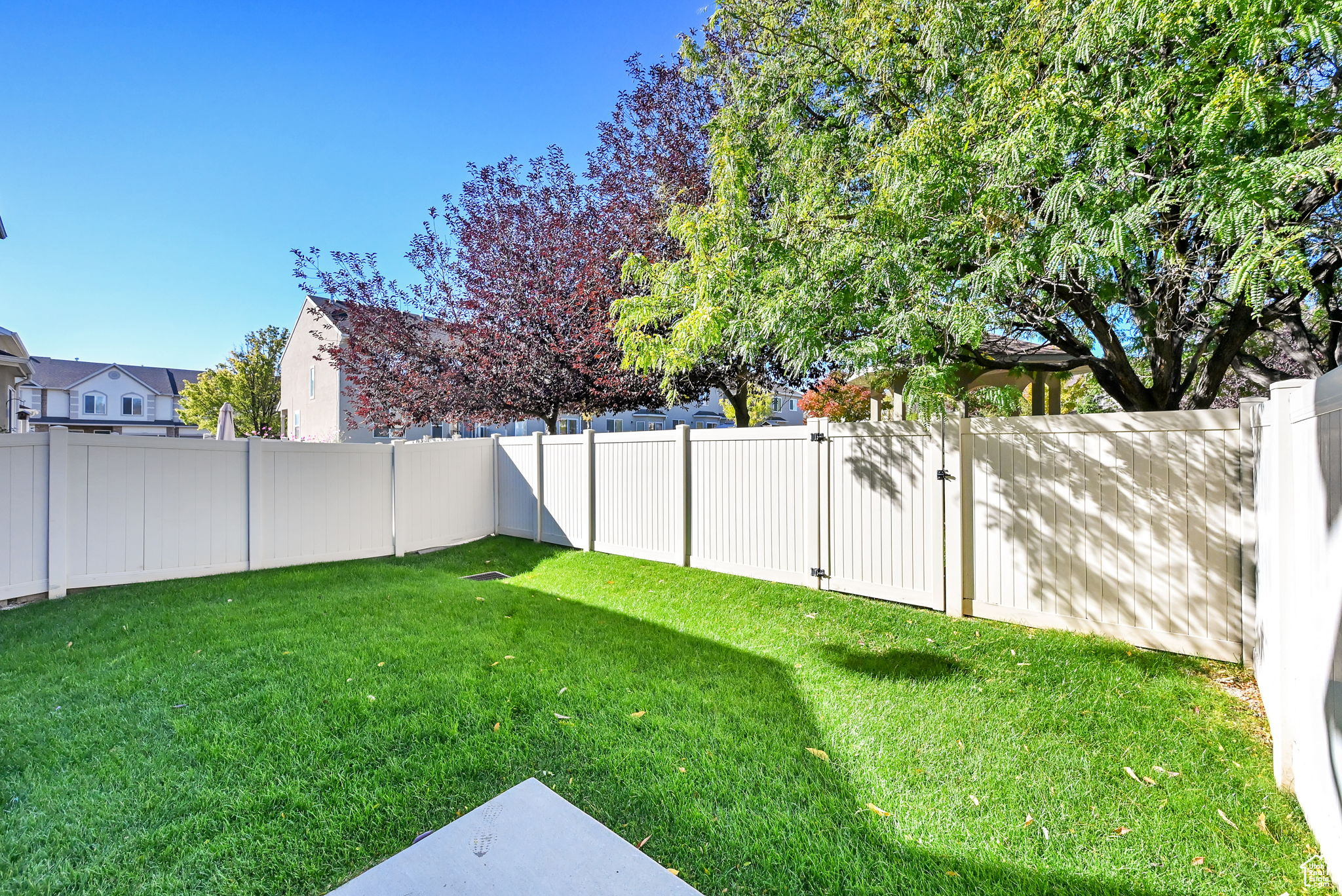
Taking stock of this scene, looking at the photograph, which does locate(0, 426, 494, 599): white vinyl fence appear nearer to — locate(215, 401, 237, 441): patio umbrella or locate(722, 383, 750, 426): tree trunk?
locate(215, 401, 237, 441): patio umbrella

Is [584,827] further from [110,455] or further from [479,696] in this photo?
[110,455]

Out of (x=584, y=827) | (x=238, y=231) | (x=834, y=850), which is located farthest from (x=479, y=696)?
(x=238, y=231)

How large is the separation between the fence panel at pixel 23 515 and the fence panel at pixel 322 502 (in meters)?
1.64

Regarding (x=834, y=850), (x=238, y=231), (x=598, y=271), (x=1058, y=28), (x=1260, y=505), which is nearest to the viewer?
(x=834, y=850)

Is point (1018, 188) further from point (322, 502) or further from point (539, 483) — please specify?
point (322, 502)

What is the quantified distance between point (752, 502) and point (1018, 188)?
3612 mm

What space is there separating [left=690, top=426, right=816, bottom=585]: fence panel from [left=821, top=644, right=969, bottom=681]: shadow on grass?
1569 mm

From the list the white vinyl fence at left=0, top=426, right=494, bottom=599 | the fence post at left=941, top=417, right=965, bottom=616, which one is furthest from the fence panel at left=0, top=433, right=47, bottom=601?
the fence post at left=941, top=417, right=965, bottom=616

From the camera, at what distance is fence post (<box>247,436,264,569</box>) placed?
6379 millimetres

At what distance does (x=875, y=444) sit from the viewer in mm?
5016

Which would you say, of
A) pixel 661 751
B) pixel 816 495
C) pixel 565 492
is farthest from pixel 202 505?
pixel 816 495

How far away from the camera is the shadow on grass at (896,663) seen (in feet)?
11.5

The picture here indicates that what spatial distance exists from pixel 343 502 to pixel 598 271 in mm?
5074

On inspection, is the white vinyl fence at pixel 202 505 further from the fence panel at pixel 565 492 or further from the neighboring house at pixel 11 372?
the neighboring house at pixel 11 372
